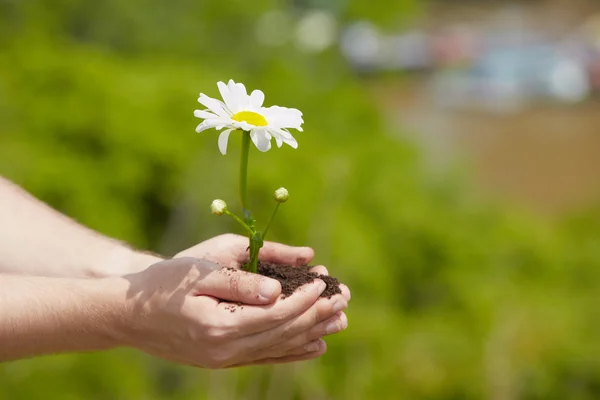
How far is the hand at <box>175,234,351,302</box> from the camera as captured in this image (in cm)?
136

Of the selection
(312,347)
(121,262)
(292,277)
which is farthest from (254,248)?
(121,262)

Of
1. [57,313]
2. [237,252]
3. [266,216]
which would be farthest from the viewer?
[266,216]

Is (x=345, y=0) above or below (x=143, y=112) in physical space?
above

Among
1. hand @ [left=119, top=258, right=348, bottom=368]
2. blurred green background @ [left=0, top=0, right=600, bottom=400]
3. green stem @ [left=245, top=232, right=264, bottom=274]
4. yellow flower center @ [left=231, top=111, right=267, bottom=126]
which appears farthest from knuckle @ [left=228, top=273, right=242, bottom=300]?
blurred green background @ [left=0, top=0, right=600, bottom=400]

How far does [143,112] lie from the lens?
143 inches

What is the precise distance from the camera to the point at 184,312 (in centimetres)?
115

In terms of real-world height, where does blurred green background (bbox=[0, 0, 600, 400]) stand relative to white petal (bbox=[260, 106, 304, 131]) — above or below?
above

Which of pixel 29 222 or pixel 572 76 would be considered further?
pixel 572 76

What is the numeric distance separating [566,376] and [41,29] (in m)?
3.07

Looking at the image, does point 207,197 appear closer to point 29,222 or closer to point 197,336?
point 29,222

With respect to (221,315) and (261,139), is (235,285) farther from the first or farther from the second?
(261,139)

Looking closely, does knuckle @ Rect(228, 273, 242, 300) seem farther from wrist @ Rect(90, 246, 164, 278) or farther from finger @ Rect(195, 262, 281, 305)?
wrist @ Rect(90, 246, 164, 278)

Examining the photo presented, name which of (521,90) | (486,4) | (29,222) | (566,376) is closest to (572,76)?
(521,90)

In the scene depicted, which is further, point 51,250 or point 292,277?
point 51,250
